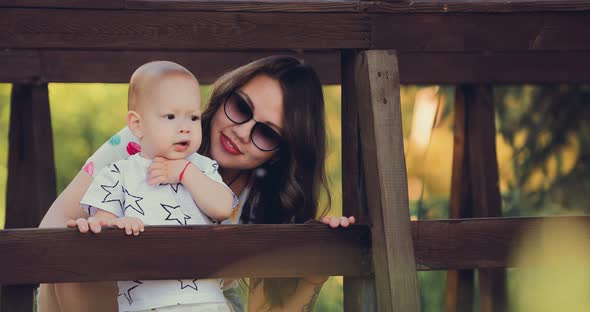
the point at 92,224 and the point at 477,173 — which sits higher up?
the point at 477,173

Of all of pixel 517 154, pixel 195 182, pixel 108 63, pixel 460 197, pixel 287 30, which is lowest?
pixel 195 182

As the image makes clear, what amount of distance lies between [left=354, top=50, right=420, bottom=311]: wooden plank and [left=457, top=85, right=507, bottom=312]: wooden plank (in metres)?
1.98

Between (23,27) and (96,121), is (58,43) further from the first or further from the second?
(96,121)

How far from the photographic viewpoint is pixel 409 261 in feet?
8.99

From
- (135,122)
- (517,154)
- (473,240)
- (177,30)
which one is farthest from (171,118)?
(517,154)

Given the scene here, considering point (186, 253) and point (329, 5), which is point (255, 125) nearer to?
point (329, 5)

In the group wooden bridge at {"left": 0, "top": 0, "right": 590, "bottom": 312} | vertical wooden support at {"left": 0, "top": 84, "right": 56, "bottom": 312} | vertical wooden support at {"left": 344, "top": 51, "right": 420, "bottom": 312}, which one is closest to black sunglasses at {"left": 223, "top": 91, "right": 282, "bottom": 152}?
wooden bridge at {"left": 0, "top": 0, "right": 590, "bottom": 312}

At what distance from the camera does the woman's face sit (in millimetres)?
3285

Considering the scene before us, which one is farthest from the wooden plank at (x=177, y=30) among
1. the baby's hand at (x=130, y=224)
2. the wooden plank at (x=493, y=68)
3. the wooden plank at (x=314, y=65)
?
the wooden plank at (x=493, y=68)

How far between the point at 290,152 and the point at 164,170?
2.14ft

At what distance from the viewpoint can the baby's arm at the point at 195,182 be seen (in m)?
2.83

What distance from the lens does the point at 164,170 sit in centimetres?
284

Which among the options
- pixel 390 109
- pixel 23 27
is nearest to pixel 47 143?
pixel 23 27

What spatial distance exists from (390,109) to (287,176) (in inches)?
28.1
